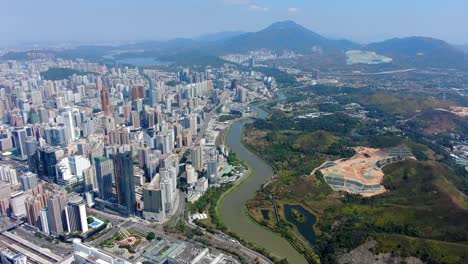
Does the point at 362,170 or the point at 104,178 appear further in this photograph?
the point at 362,170

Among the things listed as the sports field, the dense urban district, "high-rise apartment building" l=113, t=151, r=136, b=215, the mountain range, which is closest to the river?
the dense urban district

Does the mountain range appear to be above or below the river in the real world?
above

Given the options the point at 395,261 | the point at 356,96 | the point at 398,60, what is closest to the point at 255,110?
the point at 356,96

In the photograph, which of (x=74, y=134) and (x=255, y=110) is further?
(x=255, y=110)

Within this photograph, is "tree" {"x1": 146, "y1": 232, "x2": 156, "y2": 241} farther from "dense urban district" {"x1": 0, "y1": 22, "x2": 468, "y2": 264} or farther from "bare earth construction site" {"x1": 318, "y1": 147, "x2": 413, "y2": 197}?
"bare earth construction site" {"x1": 318, "y1": 147, "x2": 413, "y2": 197}

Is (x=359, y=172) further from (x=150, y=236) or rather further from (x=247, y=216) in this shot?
(x=150, y=236)

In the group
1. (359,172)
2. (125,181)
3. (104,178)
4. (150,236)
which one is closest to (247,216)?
(150,236)

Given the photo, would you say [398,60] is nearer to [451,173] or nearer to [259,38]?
[259,38]
